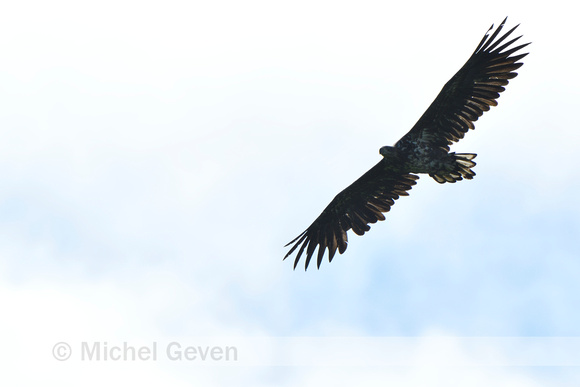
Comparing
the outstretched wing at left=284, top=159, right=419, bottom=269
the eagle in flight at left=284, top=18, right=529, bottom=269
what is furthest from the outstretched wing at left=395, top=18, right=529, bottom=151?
the outstretched wing at left=284, top=159, right=419, bottom=269

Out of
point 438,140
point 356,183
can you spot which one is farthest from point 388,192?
point 438,140

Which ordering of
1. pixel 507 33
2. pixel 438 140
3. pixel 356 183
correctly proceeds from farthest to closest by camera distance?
1. pixel 356 183
2. pixel 438 140
3. pixel 507 33

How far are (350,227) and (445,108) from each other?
4.15 metres

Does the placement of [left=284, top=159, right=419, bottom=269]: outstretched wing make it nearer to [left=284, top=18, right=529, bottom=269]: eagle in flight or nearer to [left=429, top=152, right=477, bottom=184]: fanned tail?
[left=284, top=18, right=529, bottom=269]: eagle in flight

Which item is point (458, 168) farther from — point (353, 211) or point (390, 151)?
point (353, 211)

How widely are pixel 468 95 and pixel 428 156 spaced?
1616 mm

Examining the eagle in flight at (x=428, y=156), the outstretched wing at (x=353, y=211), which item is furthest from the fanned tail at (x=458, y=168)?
the outstretched wing at (x=353, y=211)

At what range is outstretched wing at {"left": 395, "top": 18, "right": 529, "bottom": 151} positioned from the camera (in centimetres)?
1705

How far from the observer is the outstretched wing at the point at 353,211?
19.5 metres

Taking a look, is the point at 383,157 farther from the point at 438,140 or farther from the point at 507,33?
the point at 507,33

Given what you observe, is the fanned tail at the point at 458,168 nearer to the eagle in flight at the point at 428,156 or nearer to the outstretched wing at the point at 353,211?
the eagle in flight at the point at 428,156

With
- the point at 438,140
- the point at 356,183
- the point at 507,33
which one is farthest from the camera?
the point at 356,183

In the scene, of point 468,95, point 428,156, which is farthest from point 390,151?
point 468,95

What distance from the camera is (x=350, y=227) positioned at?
2014 cm
